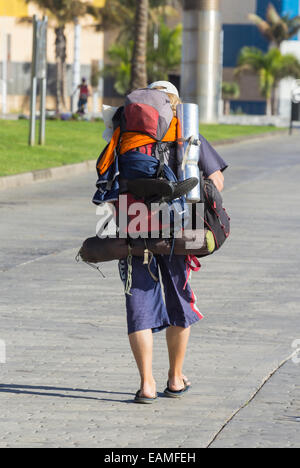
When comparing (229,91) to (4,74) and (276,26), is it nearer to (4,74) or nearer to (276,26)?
(276,26)

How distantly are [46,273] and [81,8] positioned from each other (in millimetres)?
46780

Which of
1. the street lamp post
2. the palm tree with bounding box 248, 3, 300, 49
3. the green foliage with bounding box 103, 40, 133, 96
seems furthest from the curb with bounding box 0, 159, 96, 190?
the palm tree with bounding box 248, 3, 300, 49

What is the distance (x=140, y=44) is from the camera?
3834cm

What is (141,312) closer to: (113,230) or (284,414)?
(113,230)

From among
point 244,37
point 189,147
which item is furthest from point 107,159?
point 244,37

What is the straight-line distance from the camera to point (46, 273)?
1027 centimetres

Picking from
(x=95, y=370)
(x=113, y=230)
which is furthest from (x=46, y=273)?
(x=113, y=230)

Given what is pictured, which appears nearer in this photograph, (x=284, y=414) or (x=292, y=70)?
(x=284, y=414)

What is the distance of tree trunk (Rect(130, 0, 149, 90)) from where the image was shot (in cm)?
3753

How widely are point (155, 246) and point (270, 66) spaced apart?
207 ft

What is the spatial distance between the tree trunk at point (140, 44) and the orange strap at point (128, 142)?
1258 inches

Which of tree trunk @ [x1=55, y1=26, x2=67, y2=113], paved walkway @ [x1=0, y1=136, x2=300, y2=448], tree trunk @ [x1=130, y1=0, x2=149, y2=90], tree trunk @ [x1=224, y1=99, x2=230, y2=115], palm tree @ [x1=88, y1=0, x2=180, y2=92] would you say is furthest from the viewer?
tree trunk @ [x1=224, y1=99, x2=230, y2=115]

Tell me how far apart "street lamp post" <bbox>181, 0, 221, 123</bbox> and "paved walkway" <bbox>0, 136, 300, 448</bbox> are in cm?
3824

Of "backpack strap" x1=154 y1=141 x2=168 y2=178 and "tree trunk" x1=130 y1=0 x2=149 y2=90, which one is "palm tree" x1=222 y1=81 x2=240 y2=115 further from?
"backpack strap" x1=154 y1=141 x2=168 y2=178
